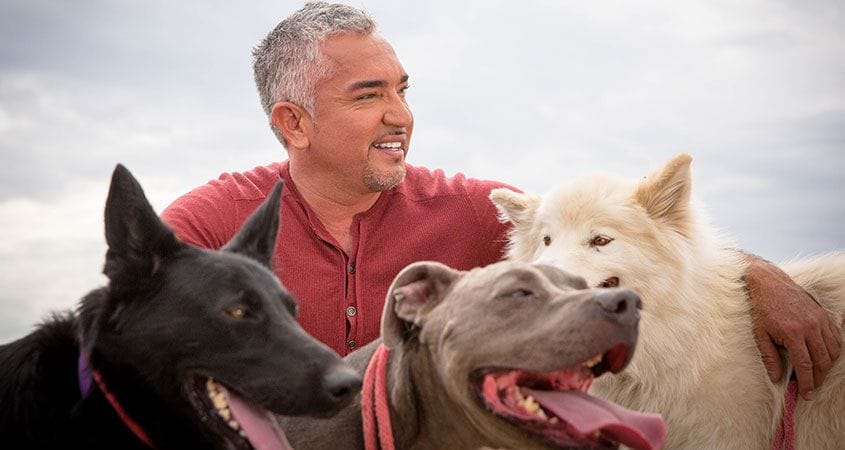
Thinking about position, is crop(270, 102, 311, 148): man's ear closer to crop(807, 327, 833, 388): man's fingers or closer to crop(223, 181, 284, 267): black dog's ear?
crop(223, 181, 284, 267): black dog's ear

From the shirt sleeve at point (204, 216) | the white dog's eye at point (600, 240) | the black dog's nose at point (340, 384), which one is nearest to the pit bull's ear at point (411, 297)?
the black dog's nose at point (340, 384)

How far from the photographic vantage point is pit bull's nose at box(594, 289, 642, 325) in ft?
9.16

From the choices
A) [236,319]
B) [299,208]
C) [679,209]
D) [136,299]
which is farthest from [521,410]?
[299,208]

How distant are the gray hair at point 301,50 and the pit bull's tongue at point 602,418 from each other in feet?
8.60

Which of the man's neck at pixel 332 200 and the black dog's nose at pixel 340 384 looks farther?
the man's neck at pixel 332 200

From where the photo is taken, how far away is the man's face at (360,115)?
494cm

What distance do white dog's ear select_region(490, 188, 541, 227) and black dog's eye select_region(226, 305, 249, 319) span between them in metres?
2.12

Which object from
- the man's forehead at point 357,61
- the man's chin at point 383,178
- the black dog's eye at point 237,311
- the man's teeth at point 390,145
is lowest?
the black dog's eye at point 237,311

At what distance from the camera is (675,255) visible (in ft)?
14.1

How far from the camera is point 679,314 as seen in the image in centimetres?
430

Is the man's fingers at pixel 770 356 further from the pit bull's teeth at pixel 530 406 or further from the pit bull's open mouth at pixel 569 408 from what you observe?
the pit bull's teeth at pixel 530 406

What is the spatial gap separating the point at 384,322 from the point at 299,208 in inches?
75.4

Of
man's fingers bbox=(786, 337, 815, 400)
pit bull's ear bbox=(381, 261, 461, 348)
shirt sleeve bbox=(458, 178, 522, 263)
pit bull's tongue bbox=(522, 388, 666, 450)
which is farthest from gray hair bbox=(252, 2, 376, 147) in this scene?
man's fingers bbox=(786, 337, 815, 400)

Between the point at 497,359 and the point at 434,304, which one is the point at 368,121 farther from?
the point at 497,359
